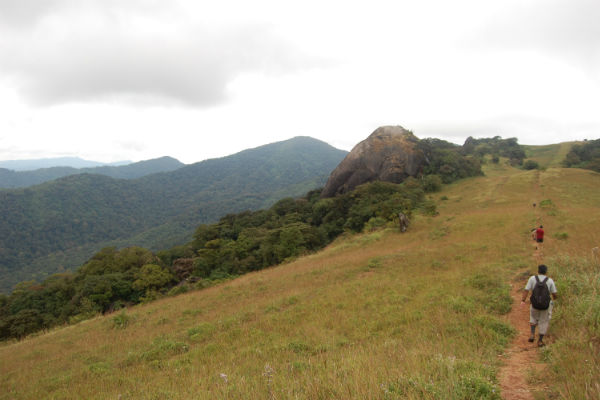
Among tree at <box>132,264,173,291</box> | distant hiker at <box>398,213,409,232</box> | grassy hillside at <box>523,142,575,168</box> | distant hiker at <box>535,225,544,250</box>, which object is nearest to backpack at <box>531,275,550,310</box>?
distant hiker at <box>535,225,544,250</box>

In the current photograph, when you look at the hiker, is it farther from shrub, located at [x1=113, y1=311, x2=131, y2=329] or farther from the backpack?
shrub, located at [x1=113, y1=311, x2=131, y2=329]

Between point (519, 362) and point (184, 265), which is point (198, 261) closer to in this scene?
point (184, 265)

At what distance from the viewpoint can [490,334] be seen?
5.67m

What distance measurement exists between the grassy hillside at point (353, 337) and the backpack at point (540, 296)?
51 cm

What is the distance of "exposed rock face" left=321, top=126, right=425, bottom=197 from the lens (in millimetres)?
43188

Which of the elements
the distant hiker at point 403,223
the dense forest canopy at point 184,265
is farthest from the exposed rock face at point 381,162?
the distant hiker at point 403,223

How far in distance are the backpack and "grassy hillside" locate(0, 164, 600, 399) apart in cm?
51

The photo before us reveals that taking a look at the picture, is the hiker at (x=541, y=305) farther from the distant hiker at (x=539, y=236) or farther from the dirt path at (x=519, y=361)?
the distant hiker at (x=539, y=236)

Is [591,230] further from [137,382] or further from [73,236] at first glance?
[73,236]

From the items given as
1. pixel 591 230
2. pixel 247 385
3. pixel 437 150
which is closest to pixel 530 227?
pixel 591 230

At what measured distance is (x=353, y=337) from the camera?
21.9ft

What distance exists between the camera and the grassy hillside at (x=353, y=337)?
150 inches

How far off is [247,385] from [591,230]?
19.4 meters

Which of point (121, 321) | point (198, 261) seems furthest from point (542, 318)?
point (198, 261)
